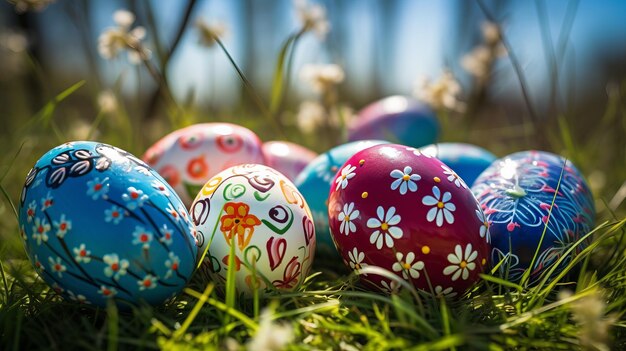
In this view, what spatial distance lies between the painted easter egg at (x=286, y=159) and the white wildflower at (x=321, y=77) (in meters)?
0.51

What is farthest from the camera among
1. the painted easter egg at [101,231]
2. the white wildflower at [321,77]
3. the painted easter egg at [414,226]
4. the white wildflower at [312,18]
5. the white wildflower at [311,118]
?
the white wildflower at [311,118]

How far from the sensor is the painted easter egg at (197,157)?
157cm

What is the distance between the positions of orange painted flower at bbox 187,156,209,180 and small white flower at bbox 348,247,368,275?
609 millimetres

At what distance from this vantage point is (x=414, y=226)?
1128mm

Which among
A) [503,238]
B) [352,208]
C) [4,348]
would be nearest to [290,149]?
[352,208]

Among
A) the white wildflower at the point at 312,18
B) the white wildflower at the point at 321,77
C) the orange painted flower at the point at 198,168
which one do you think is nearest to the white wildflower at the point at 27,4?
the orange painted flower at the point at 198,168

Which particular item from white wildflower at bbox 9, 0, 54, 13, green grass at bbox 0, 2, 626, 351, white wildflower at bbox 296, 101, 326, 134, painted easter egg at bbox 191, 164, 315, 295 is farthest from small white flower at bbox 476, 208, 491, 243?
white wildflower at bbox 296, 101, 326, 134

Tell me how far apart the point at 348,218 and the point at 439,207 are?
22 cm

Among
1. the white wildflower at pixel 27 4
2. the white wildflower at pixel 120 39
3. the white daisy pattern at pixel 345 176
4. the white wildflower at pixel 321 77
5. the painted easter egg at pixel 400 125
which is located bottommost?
the painted easter egg at pixel 400 125

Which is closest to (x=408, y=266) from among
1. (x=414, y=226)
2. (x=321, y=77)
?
(x=414, y=226)

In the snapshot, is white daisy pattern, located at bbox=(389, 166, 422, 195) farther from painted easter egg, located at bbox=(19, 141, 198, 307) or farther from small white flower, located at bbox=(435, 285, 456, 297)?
painted easter egg, located at bbox=(19, 141, 198, 307)

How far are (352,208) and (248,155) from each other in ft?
1.74

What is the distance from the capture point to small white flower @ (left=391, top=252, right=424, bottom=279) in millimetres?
1130

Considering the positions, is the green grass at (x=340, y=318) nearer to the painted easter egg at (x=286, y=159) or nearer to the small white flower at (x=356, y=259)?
the small white flower at (x=356, y=259)
